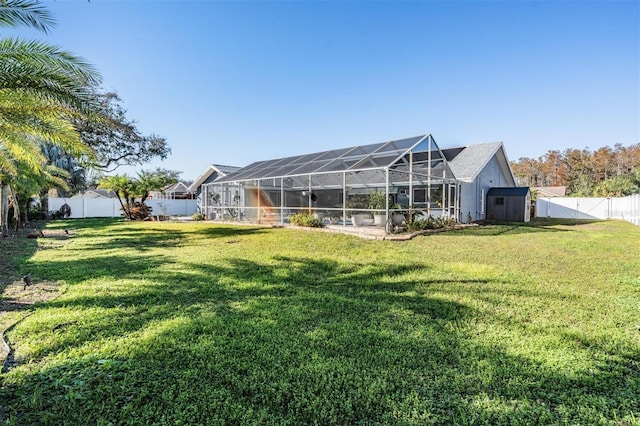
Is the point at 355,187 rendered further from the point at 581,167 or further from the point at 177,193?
the point at 581,167

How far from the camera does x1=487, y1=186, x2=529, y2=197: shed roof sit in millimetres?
19500

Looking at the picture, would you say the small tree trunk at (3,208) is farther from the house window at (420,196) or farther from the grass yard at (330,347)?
the house window at (420,196)

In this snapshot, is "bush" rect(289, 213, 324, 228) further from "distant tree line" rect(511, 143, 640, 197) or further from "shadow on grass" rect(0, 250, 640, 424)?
"distant tree line" rect(511, 143, 640, 197)

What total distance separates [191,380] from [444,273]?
16.3 feet

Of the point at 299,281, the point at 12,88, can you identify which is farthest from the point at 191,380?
the point at 12,88

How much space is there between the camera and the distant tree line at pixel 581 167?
46.5 m

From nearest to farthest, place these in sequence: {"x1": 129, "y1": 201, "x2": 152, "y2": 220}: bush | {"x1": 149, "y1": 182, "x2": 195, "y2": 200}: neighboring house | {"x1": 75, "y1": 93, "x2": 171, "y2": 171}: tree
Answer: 1. {"x1": 129, "y1": 201, "x2": 152, "y2": 220}: bush
2. {"x1": 75, "y1": 93, "x2": 171, "y2": 171}: tree
3. {"x1": 149, "y1": 182, "x2": 195, "y2": 200}: neighboring house

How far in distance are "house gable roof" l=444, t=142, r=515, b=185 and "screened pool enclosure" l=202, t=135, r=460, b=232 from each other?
1.45 m

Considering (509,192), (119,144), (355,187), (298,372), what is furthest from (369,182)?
(119,144)

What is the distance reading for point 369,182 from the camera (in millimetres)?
16859

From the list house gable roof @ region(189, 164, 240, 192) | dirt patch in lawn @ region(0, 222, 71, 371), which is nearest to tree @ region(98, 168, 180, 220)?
house gable roof @ region(189, 164, 240, 192)

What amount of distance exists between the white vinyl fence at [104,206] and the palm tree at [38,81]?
2057 centimetres

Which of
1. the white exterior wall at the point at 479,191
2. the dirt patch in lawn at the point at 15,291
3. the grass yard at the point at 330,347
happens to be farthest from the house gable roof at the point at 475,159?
the dirt patch in lawn at the point at 15,291

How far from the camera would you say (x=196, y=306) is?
170 inches
